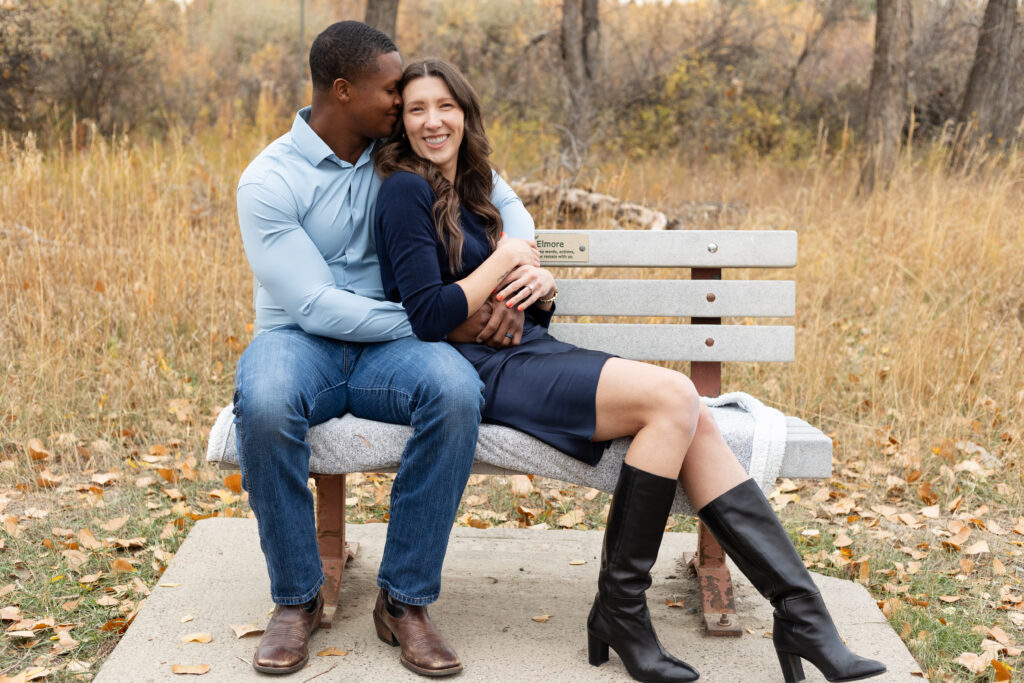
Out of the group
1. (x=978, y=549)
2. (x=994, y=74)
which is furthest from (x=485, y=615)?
(x=994, y=74)

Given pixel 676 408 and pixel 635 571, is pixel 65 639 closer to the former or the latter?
pixel 635 571

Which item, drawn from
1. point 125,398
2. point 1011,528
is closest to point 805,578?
point 1011,528

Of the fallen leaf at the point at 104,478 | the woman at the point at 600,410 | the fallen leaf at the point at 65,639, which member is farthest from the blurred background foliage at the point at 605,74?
the fallen leaf at the point at 65,639

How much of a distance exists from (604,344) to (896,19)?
21.3ft

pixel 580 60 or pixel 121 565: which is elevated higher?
pixel 580 60

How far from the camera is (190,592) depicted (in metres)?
2.86

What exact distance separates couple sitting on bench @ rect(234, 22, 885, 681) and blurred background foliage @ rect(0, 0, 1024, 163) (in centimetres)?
571

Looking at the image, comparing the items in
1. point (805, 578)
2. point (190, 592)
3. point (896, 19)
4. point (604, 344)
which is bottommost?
point (190, 592)

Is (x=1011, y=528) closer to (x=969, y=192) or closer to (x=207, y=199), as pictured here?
(x=969, y=192)

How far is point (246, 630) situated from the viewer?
260cm

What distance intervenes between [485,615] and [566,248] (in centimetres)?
120

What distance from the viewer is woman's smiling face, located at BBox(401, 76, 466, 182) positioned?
272 centimetres

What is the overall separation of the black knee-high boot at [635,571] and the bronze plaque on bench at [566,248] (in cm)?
101

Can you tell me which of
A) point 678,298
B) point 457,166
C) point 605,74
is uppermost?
point 605,74
